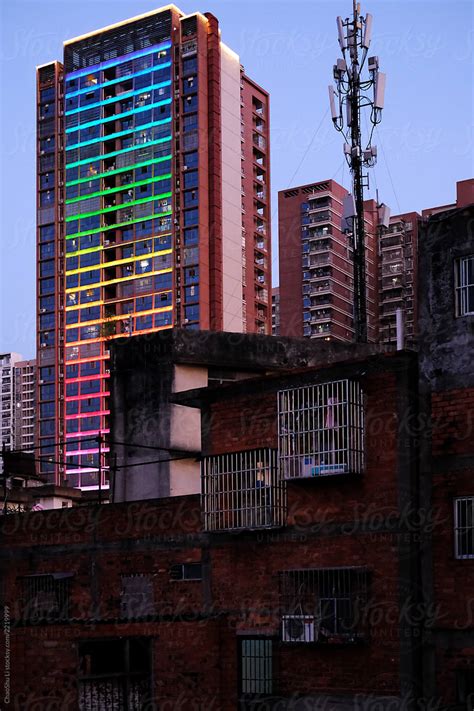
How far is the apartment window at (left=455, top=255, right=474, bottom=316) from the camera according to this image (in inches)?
770

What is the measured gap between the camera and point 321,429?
824 inches

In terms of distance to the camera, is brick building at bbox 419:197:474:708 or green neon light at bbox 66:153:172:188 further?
green neon light at bbox 66:153:172:188

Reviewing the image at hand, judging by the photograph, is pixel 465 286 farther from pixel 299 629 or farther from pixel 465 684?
pixel 299 629

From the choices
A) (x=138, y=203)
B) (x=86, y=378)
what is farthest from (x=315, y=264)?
(x=86, y=378)

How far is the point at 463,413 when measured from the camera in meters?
19.2

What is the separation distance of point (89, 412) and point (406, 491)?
95147 millimetres

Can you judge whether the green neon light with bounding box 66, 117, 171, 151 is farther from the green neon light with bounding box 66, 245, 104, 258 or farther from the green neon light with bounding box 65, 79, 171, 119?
the green neon light with bounding box 66, 245, 104, 258

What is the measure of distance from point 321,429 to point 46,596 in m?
10.3

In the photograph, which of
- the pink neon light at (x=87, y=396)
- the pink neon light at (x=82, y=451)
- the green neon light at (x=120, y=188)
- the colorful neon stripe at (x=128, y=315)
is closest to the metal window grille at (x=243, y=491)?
the colorful neon stripe at (x=128, y=315)

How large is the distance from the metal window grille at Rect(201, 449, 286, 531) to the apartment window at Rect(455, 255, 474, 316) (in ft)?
15.8

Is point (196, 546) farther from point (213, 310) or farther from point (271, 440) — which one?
point (213, 310)

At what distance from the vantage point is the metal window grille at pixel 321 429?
20.4 meters

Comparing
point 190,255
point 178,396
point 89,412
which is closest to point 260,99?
Answer: point 190,255

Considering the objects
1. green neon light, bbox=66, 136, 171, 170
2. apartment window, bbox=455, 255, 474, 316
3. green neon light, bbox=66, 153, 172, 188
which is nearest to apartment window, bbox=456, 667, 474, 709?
apartment window, bbox=455, 255, 474, 316
